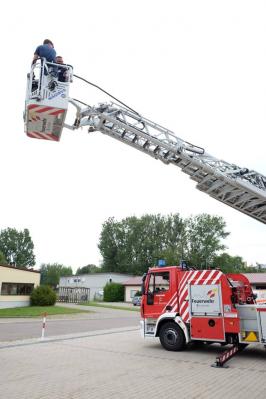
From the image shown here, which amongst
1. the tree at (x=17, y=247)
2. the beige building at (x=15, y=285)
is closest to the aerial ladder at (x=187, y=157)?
the beige building at (x=15, y=285)

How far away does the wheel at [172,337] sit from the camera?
37.3 ft

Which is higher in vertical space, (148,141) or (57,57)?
(57,57)

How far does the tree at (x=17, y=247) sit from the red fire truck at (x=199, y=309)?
88.3 meters

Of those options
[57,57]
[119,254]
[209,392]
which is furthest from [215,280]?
[119,254]

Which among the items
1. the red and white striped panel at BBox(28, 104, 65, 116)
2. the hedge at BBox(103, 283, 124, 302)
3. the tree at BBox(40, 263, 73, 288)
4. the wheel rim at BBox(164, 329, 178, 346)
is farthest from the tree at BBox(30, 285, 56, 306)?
the tree at BBox(40, 263, 73, 288)

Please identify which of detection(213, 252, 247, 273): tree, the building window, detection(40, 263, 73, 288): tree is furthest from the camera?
detection(40, 263, 73, 288): tree

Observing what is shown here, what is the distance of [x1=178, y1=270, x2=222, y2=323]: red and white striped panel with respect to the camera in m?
11.0

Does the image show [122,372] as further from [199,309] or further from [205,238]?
[205,238]

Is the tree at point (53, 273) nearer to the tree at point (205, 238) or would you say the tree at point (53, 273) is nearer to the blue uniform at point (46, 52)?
the tree at point (205, 238)

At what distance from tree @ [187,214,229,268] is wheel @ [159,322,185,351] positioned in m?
54.2

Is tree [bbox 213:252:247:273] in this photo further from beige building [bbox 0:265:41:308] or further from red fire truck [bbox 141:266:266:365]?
red fire truck [bbox 141:266:266:365]

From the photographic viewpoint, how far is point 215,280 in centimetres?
1093

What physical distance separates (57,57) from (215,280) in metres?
7.14

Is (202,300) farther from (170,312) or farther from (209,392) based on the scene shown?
(209,392)
